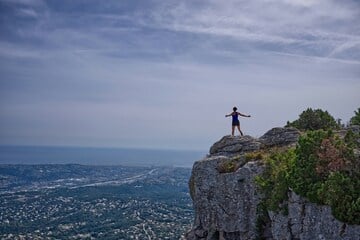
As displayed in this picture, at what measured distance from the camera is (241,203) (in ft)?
68.9

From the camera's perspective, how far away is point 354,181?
15.4m

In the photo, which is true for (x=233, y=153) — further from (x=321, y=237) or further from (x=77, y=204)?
(x=77, y=204)

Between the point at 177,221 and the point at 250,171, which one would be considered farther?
the point at 177,221

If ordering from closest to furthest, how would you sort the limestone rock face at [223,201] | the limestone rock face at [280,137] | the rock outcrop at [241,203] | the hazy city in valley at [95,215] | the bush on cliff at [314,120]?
the rock outcrop at [241,203]
the limestone rock face at [223,201]
the limestone rock face at [280,137]
the bush on cliff at [314,120]
the hazy city in valley at [95,215]

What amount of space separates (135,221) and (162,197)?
5271cm

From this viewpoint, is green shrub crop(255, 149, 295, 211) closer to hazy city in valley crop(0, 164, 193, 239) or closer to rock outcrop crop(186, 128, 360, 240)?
rock outcrop crop(186, 128, 360, 240)

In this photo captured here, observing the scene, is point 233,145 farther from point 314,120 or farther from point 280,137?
point 314,120

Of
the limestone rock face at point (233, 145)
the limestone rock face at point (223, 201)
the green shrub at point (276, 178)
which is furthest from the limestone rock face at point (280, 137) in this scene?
the limestone rock face at point (223, 201)

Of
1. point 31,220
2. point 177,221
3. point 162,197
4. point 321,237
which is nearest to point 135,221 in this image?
point 177,221

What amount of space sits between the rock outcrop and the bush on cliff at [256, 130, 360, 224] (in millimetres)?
522

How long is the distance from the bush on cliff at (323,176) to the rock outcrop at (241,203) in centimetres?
52

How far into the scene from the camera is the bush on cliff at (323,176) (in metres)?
14.9

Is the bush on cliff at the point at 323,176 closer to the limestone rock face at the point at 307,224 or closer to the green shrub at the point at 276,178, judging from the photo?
the green shrub at the point at 276,178

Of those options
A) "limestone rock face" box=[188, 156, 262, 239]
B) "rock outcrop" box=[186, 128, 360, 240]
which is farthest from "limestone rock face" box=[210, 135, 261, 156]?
"limestone rock face" box=[188, 156, 262, 239]
